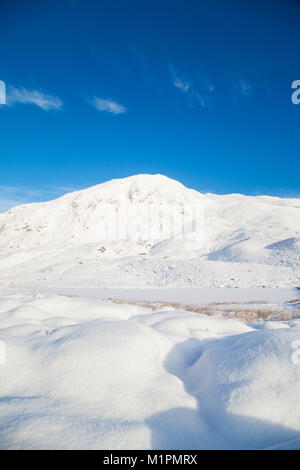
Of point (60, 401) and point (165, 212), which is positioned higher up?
point (165, 212)

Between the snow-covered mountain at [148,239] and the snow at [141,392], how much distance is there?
17.4 m

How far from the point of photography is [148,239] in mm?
40531

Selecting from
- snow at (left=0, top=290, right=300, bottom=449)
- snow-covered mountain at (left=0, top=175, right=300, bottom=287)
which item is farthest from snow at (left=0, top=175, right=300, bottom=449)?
snow-covered mountain at (left=0, top=175, right=300, bottom=287)

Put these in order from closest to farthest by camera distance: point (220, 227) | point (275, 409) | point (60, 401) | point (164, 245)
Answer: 1. point (275, 409)
2. point (60, 401)
3. point (164, 245)
4. point (220, 227)

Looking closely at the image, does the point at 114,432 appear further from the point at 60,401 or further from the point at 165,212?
the point at 165,212

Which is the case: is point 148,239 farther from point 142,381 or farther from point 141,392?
point 141,392

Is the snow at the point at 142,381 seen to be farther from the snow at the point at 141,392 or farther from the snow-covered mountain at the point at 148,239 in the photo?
the snow-covered mountain at the point at 148,239

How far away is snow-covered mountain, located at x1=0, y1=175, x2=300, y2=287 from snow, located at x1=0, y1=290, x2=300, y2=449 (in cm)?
1743

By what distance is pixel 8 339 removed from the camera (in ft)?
12.0

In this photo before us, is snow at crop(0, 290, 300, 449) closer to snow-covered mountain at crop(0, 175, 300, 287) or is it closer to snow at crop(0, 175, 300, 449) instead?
snow at crop(0, 175, 300, 449)

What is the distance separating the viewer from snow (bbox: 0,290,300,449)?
2037 millimetres

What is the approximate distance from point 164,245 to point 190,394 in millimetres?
33278

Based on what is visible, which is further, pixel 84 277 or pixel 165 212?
pixel 165 212
